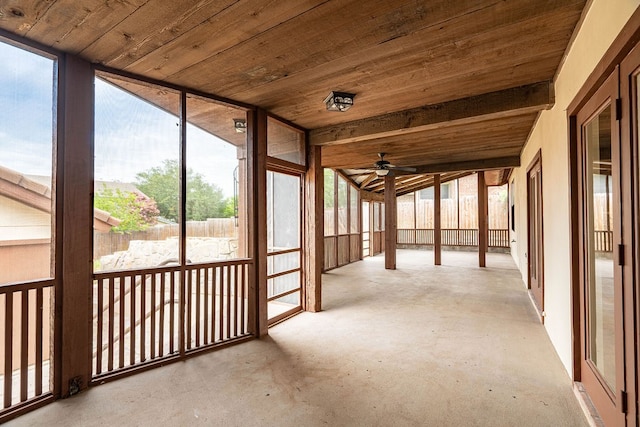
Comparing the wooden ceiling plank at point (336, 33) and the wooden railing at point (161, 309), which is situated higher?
the wooden ceiling plank at point (336, 33)

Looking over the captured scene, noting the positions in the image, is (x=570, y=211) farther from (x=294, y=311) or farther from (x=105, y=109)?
(x=105, y=109)

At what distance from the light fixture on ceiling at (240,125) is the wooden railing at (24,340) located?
218cm

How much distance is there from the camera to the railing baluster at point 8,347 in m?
2.04

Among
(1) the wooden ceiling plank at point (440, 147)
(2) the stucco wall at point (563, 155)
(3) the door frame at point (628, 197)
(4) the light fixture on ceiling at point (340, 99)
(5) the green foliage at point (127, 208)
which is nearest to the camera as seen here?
(3) the door frame at point (628, 197)

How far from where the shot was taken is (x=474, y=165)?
23.1ft

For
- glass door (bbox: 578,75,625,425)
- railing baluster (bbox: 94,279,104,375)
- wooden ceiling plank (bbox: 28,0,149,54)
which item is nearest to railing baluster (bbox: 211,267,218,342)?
railing baluster (bbox: 94,279,104,375)

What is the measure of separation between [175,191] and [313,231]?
1.91 metres

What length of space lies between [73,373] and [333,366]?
6.58ft

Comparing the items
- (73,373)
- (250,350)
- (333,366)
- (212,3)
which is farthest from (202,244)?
(212,3)

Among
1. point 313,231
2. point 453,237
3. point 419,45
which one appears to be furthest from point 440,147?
point 453,237

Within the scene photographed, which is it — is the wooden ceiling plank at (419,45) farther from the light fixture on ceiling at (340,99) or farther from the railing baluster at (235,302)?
the railing baluster at (235,302)

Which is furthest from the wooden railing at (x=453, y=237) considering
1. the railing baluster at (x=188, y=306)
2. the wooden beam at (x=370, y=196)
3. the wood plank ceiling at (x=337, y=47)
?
the railing baluster at (x=188, y=306)

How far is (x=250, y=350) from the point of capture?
10.1 feet

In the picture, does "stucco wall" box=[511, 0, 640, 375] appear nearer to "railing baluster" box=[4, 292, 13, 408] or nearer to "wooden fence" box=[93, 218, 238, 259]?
"wooden fence" box=[93, 218, 238, 259]
